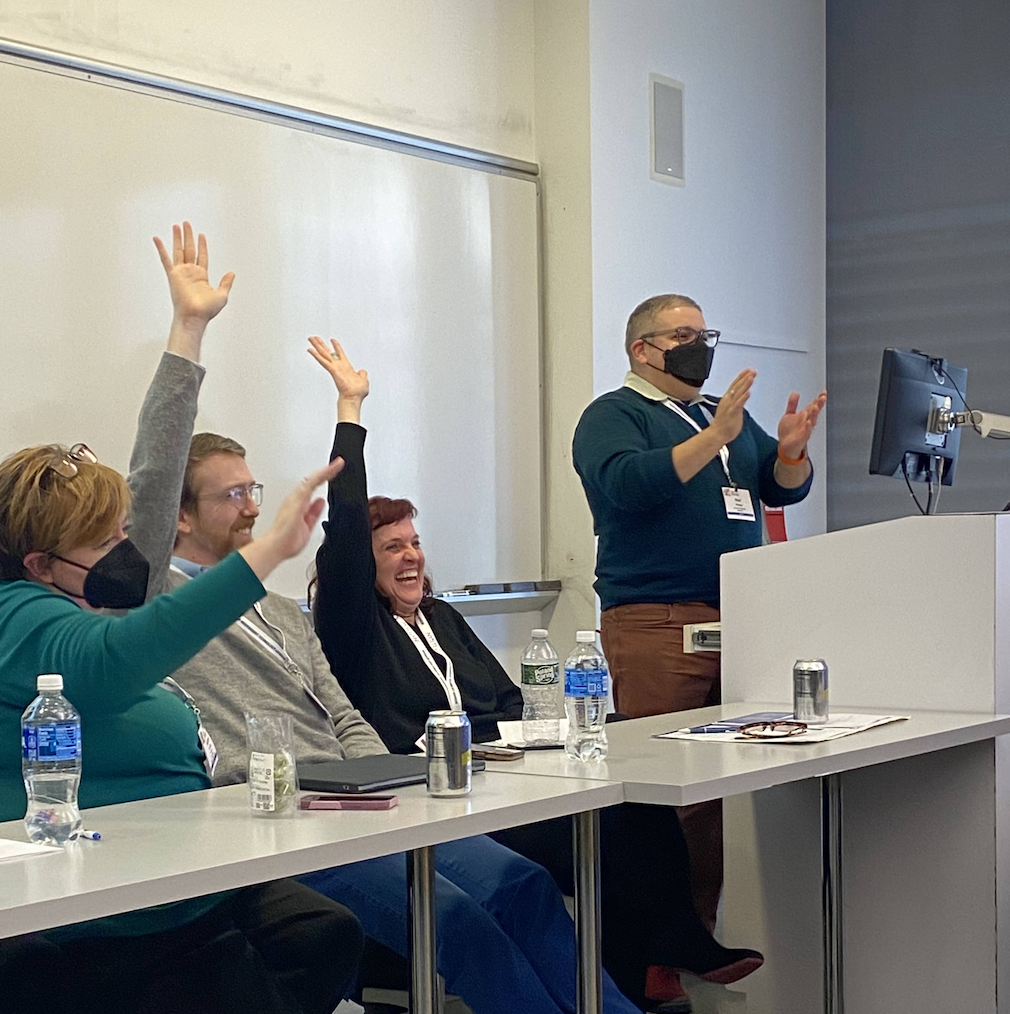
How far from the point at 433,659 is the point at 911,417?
117 centimetres

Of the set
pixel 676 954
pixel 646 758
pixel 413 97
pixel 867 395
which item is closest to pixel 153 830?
pixel 646 758

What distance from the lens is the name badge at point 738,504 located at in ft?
11.3

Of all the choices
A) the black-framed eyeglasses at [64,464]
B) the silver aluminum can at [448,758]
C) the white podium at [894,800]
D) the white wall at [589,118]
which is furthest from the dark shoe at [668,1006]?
the white wall at [589,118]

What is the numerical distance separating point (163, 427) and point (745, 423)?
162 cm

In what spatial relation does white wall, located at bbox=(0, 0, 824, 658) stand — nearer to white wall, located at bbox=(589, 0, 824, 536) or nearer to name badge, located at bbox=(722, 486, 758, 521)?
white wall, located at bbox=(589, 0, 824, 536)

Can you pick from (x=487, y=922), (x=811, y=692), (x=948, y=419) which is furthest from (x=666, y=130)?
(x=487, y=922)

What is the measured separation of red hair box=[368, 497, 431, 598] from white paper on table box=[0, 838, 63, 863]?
57.0 inches

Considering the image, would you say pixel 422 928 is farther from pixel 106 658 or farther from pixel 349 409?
pixel 349 409

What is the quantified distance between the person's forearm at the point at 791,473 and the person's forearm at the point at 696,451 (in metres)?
0.35

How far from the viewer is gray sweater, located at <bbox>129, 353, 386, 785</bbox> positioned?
251 cm

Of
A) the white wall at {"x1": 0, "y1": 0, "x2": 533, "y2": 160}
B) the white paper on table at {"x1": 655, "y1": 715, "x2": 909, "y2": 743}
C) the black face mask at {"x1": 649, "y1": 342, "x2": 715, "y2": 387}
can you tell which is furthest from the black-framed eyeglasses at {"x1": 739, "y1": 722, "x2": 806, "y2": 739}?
the white wall at {"x1": 0, "y1": 0, "x2": 533, "y2": 160}

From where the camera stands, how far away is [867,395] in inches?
227

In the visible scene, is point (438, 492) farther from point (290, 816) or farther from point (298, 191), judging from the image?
point (290, 816)

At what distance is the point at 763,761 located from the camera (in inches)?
86.7
